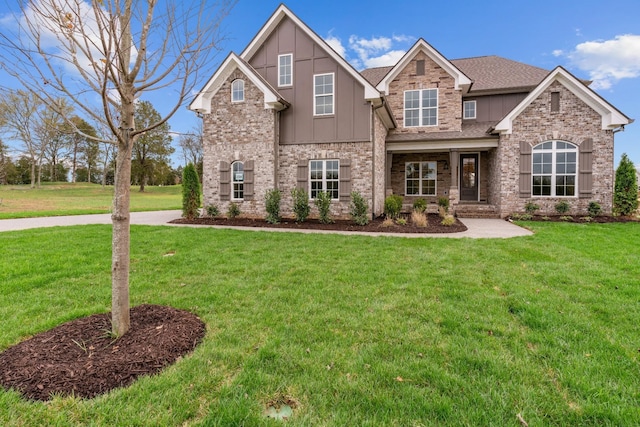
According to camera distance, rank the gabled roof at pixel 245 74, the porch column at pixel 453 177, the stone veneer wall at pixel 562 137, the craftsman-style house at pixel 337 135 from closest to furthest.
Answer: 1. the gabled roof at pixel 245 74
2. the craftsman-style house at pixel 337 135
3. the stone veneer wall at pixel 562 137
4. the porch column at pixel 453 177

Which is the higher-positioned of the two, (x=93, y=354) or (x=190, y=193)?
(x=190, y=193)

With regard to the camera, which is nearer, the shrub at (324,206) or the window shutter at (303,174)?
the shrub at (324,206)

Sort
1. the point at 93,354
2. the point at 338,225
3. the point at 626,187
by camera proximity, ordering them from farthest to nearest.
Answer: the point at 626,187, the point at 338,225, the point at 93,354

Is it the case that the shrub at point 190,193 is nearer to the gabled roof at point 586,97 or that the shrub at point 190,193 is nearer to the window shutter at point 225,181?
the window shutter at point 225,181

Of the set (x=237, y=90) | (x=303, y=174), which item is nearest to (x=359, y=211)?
(x=303, y=174)

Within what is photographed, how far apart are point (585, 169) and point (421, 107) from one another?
7268 millimetres

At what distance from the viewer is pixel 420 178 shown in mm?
16750

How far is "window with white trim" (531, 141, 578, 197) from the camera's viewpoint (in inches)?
497

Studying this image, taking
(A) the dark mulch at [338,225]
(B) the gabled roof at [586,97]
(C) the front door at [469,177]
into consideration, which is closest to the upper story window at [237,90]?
(A) the dark mulch at [338,225]

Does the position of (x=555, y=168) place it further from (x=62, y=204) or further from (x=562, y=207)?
(x=62, y=204)

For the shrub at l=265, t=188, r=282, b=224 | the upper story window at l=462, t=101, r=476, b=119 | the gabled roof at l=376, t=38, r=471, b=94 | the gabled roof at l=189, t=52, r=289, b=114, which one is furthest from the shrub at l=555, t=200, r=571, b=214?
the gabled roof at l=189, t=52, r=289, b=114

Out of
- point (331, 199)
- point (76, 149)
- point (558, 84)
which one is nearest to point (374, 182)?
point (331, 199)

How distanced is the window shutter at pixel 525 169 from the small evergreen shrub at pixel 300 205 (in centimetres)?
905

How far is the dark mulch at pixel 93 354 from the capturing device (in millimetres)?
2301
